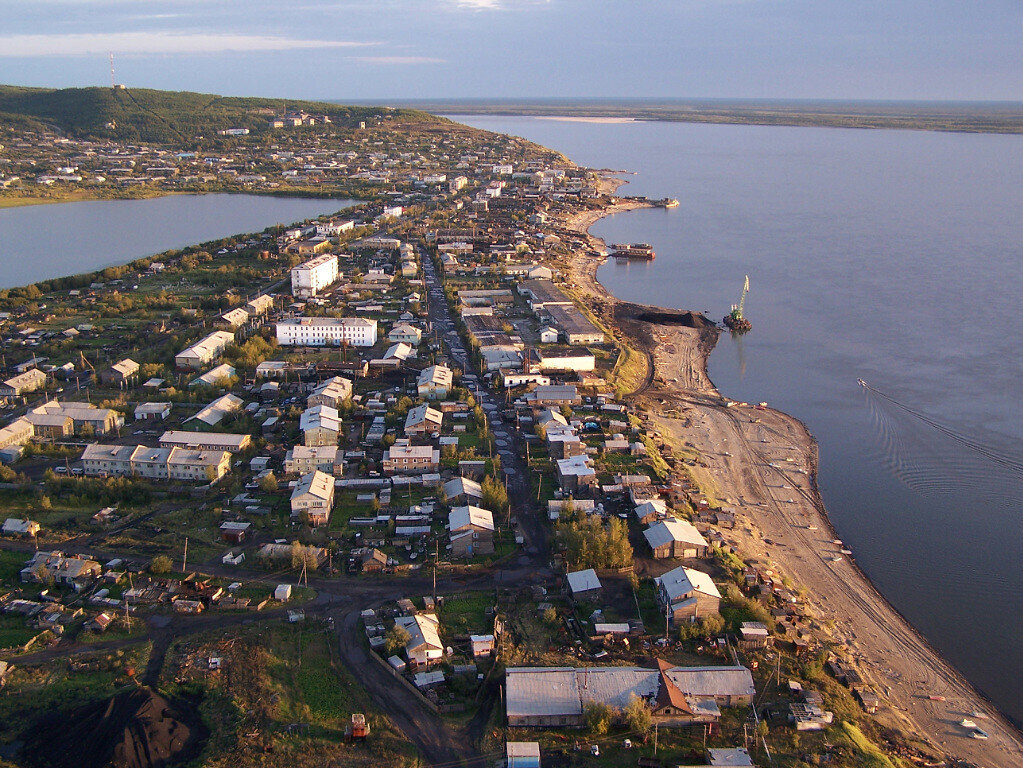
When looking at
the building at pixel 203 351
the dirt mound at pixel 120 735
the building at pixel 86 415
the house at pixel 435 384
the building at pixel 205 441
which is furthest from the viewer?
the building at pixel 203 351

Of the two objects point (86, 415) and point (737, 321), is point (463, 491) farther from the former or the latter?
point (737, 321)

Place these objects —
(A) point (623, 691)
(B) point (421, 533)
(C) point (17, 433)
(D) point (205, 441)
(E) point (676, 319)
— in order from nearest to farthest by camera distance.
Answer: (A) point (623, 691) < (B) point (421, 533) < (D) point (205, 441) < (C) point (17, 433) < (E) point (676, 319)

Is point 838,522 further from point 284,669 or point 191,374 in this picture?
point 191,374

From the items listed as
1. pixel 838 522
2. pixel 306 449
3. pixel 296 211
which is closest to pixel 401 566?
pixel 306 449

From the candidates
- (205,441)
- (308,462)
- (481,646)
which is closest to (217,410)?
(205,441)

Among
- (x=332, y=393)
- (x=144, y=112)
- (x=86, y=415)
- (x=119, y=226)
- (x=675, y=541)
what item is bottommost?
(x=675, y=541)

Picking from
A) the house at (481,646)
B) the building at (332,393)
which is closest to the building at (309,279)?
the building at (332,393)

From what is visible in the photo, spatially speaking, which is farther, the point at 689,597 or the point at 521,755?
the point at 689,597

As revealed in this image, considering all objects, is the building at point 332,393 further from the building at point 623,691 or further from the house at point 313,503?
the building at point 623,691
